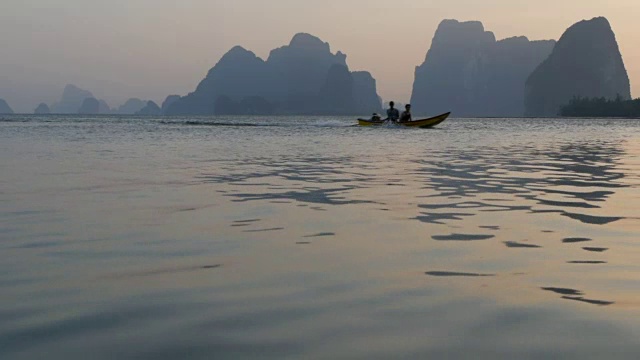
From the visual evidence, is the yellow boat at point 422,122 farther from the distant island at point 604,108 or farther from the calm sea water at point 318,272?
the distant island at point 604,108

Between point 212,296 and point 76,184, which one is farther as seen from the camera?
point 76,184

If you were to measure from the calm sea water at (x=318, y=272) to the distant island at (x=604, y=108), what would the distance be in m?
170

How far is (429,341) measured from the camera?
4262mm

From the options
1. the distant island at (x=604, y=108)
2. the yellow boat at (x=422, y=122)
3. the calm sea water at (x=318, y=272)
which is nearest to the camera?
the calm sea water at (x=318, y=272)

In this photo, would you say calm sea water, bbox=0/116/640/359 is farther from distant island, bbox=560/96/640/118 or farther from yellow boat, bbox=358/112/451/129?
distant island, bbox=560/96/640/118

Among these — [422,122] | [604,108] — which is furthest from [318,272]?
[604,108]

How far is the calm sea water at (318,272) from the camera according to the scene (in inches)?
168

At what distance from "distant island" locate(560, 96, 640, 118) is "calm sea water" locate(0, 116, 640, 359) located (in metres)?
170

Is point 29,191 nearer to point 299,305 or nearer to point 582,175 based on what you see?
point 299,305

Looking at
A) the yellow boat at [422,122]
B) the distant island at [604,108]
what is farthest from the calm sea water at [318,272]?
the distant island at [604,108]

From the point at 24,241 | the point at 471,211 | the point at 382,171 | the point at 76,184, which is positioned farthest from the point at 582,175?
the point at 24,241

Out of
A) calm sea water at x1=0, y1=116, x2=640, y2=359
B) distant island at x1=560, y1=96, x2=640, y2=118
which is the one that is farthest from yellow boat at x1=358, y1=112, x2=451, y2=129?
distant island at x1=560, y1=96, x2=640, y2=118

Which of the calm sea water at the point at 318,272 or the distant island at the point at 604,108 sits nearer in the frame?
the calm sea water at the point at 318,272

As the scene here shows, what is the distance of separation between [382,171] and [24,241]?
1113 cm
